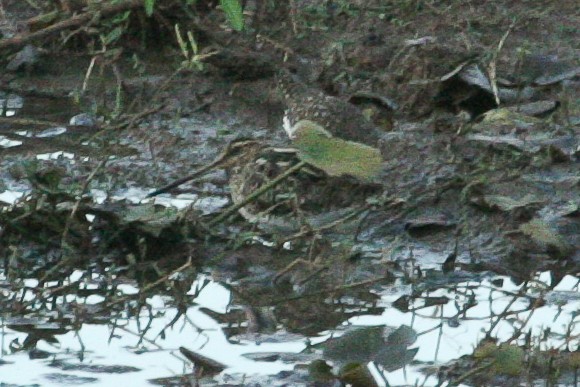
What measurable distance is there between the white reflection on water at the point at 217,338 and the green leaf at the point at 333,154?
14.6 inches

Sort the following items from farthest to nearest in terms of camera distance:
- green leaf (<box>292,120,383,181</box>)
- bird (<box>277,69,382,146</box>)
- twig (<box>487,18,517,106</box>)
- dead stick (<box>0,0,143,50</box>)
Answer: dead stick (<box>0,0,143,50</box>) < twig (<box>487,18,517,106</box>) < bird (<box>277,69,382,146</box>) < green leaf (<box>292,120,383,181</box>)

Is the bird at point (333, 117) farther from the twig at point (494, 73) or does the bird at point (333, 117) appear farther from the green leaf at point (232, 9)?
the green leaf at point (232, 9)

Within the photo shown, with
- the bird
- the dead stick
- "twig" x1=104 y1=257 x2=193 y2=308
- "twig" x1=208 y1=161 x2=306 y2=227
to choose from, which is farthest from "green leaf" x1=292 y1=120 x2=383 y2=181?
the dead stick

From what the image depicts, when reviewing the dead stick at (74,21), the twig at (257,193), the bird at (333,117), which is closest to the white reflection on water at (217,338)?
the twig at (257,193)

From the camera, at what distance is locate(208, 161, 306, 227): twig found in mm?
4055

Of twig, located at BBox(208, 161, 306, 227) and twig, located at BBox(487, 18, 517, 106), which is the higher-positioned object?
twig, located at BBox(487, 18, 517, 106)

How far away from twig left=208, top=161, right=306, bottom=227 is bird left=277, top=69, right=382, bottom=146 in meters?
0.63

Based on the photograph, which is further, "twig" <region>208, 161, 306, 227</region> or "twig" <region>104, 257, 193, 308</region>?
"twig" <region>208, 161, 306, 227</region>

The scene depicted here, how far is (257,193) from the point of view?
163 inches

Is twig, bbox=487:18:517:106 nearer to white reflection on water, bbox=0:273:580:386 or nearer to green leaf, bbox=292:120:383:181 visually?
white reflection on water, bbox=0:273:580:386

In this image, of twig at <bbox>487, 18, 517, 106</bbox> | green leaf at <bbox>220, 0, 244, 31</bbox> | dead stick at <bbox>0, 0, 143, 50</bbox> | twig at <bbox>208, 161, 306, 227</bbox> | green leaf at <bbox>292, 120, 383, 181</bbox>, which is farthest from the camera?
dead stick at <bbox>0, 0, 143, 50</bbox>

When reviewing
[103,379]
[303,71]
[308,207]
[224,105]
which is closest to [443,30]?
[303,71]

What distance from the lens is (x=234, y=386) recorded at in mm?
3443

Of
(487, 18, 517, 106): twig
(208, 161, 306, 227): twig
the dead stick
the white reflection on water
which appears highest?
the dead stick
